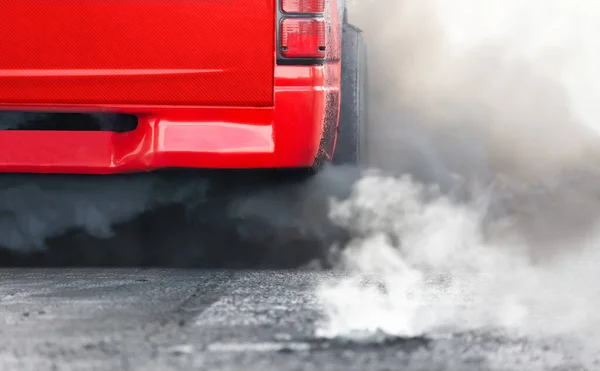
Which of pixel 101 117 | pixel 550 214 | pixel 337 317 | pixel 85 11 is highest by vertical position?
pixel 85 11

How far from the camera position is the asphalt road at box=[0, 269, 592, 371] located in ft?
4.99

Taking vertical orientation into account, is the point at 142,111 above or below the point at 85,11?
below

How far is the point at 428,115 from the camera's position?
525 cm

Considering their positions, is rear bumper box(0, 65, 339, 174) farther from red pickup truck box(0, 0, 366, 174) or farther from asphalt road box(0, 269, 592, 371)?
asphalt road box(0, 269, 592, 371)

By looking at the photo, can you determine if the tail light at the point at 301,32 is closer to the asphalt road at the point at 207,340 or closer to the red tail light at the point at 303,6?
the red tail light at the point at 303,6

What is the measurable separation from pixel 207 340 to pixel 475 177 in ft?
10.6

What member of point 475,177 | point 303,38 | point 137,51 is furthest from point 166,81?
point 475,177

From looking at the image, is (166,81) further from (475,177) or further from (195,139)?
(475,177)

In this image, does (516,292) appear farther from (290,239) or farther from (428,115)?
(428,115)

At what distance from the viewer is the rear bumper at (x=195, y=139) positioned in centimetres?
261

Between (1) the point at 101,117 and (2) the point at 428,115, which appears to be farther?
(2) the point at 428,115

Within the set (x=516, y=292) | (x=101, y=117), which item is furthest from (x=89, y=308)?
(x=516, y=292)

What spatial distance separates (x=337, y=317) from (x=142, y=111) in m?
1.07

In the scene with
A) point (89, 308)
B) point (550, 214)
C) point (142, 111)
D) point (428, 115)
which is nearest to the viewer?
point (89, 308)
